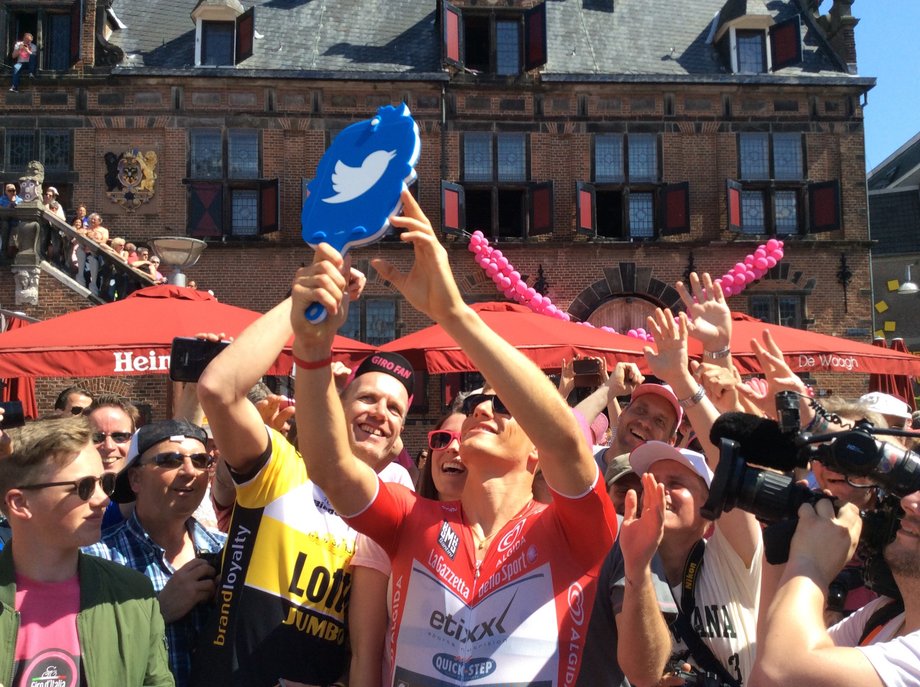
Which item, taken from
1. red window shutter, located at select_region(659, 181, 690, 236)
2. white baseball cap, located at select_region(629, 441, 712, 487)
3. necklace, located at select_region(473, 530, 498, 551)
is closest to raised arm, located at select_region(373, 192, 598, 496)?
necklace, located at select_region(473, 530, 498, 551)

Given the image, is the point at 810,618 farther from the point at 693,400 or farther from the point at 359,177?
the point at 693,400

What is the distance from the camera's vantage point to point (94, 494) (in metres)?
3.07

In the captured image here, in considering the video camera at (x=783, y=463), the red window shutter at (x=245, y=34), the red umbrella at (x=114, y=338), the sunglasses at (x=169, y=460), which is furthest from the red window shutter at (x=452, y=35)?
the video camera at (x=783, y=463)

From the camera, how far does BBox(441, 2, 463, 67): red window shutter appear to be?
66.2ft

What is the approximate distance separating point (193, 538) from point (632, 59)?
19200 mm

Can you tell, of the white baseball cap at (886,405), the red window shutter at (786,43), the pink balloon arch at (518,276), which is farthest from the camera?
the red window shutter at (786,43)

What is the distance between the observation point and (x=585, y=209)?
66.3 feet

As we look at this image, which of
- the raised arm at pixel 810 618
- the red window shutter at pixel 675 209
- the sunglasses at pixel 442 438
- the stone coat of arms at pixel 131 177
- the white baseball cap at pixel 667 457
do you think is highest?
the stone coat of arms at pixel 131 177

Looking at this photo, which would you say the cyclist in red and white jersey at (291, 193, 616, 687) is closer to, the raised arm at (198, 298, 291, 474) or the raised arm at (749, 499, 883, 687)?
the raised arm at (198, 298, 291, 474)

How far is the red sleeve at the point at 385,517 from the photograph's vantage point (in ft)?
9.33

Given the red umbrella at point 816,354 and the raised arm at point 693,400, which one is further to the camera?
the red umbrella at point 816,354

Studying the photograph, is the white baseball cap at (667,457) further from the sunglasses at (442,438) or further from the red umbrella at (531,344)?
the red umbrella at (531,344)

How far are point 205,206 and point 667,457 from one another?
57.9 feet

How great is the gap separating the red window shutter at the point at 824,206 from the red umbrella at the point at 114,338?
1517 centimetres
